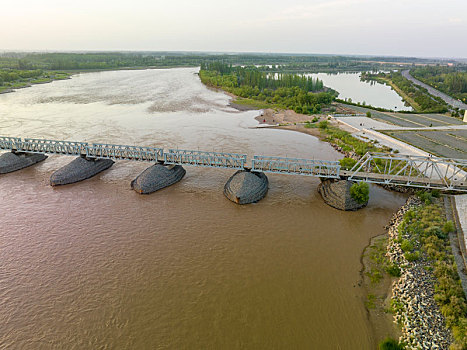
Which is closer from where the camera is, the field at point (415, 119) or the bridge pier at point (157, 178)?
the bridge pier at point (157, 178)


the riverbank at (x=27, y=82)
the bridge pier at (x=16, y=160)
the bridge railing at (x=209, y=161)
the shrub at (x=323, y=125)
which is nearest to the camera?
the bridge railing at (x=209, y=161)

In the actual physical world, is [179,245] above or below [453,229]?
below

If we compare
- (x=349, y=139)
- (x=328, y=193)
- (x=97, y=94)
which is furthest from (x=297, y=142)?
(x=97, y=94)

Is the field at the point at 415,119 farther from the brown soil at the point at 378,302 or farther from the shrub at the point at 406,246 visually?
the brown soil at the point at 378,302

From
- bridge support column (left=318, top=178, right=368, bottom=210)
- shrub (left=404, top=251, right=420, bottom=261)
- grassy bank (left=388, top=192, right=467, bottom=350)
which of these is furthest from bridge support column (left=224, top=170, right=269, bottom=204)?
shrub (left=404, top=251, right=420, bottom=261)

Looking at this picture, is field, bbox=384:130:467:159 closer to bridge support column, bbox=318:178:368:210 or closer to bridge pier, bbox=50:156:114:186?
bridge support column, bbox=318:178:368:210

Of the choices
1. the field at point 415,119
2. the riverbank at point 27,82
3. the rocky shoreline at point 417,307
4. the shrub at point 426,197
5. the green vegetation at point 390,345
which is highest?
the riverbank at point 27,82

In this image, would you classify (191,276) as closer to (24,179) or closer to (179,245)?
(179,245)

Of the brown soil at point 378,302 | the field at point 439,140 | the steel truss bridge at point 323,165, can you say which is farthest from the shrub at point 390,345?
the field at point 439,140
